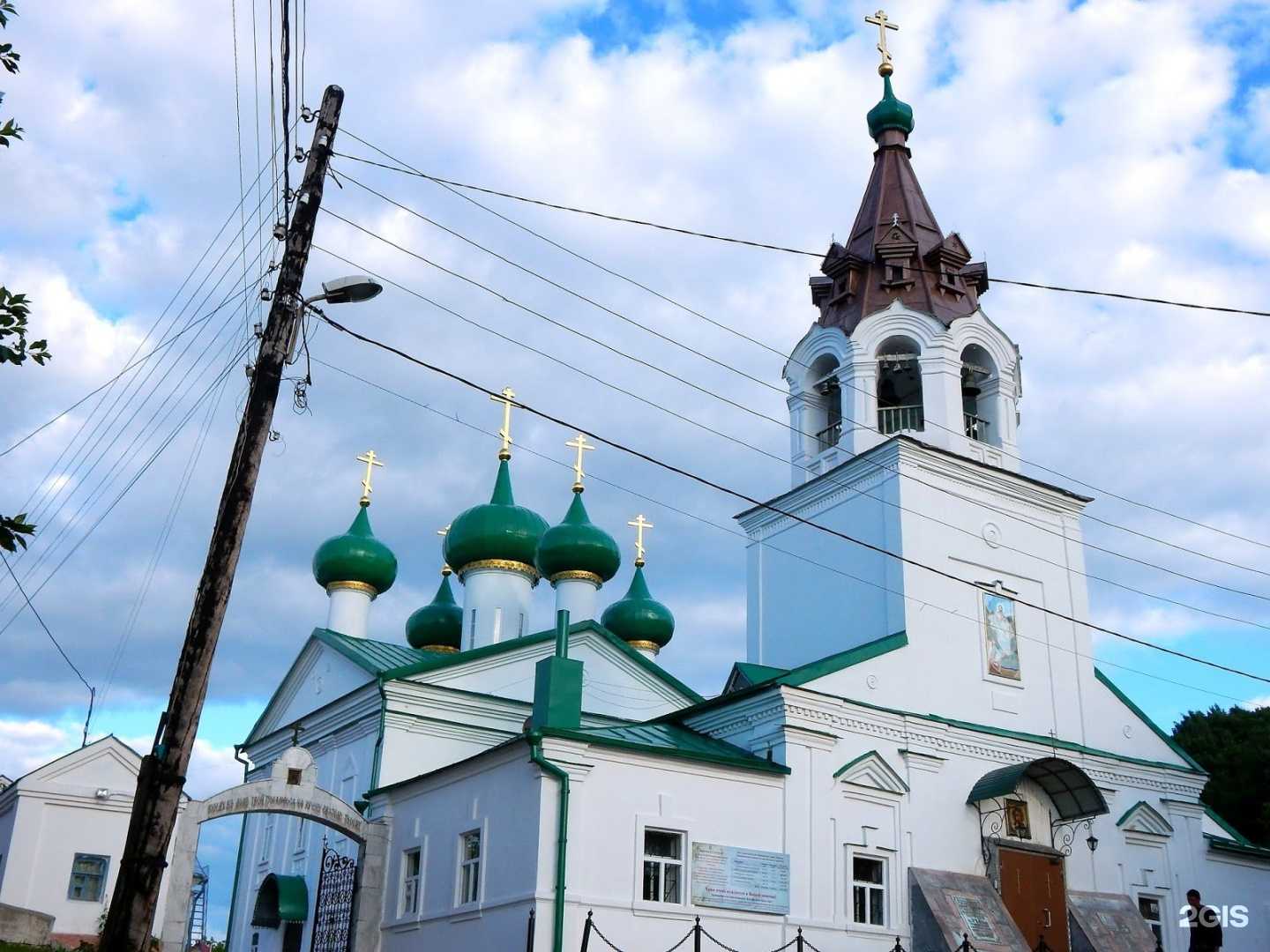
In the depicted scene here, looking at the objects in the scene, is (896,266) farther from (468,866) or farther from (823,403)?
(468,866)

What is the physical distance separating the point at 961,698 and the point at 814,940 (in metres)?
4.35

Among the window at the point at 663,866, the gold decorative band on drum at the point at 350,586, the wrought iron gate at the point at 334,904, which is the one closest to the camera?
the window at the point at 663,866

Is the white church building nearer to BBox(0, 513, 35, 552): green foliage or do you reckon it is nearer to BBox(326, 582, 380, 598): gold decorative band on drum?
BBox(326, 582, 380, 598): gold decorative band on drum

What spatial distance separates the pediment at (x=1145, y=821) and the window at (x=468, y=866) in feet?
29.4

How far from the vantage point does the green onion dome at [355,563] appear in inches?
1073

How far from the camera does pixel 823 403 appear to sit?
2116 cm

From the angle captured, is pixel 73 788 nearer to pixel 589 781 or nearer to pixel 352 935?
→ pixel 352 935

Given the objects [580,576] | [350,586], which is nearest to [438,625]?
[350,586]

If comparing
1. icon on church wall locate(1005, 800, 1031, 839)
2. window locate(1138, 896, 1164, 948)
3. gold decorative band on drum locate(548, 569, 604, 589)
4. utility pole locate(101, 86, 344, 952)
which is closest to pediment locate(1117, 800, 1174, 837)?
window locate(1138, 896, 1164, 948)

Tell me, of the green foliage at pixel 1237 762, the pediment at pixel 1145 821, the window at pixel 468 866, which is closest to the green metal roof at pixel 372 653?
the window at pixel 468 866

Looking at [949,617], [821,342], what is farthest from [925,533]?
[821,342]

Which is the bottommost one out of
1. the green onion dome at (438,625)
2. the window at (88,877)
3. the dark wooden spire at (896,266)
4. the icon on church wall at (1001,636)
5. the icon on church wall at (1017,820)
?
the window at (88,877)

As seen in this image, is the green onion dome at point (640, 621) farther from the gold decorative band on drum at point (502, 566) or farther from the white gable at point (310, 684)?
the white gable at point (310, 684)

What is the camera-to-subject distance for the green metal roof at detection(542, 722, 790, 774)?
14.5 meters
